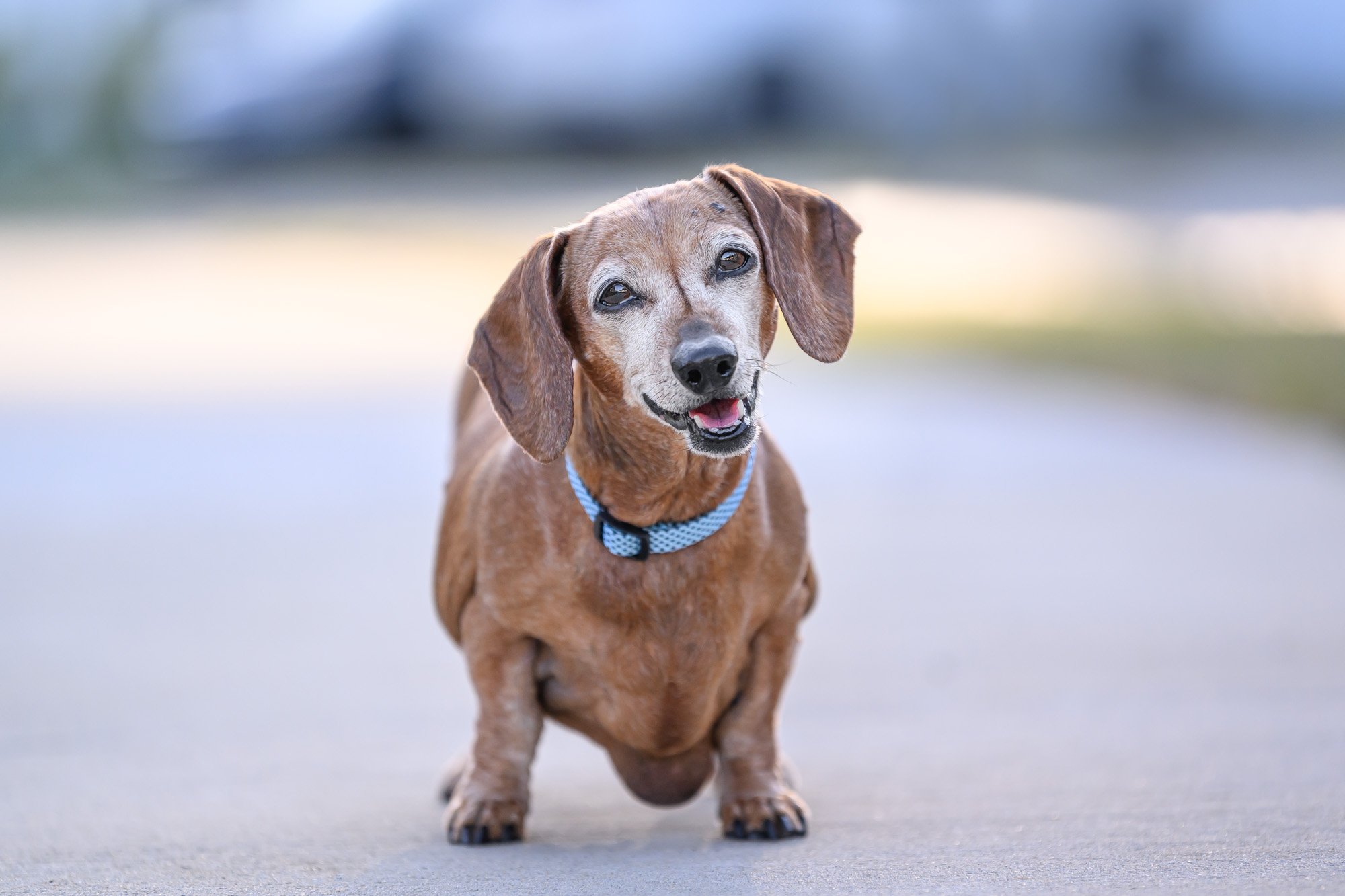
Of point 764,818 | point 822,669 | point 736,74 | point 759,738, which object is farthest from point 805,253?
point 736,74

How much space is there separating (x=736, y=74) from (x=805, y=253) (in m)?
17.4

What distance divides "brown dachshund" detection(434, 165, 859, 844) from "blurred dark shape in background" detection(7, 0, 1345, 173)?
52.8 ft

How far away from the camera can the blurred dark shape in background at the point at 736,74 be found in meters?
19.0

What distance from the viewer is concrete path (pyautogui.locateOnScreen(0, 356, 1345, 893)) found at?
3.38 meters

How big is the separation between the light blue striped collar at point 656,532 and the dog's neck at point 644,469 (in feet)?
0.04

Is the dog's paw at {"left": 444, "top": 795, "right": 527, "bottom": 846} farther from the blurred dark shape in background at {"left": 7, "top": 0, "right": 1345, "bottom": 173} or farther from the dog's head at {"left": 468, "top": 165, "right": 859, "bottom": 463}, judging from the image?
the blurred dark shape in background at {"left": 7, "top": 0, "right": 1345, "bottom": 173}

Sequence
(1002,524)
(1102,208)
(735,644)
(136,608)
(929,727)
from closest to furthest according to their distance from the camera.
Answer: (735,644) < (929,727) < (136,608) < (1002,524) < (1102,208)

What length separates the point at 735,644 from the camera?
3.53 meters

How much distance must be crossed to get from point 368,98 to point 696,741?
1881 centimetres

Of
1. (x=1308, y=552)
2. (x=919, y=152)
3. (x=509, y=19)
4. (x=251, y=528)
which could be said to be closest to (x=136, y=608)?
(x=251, y=528)

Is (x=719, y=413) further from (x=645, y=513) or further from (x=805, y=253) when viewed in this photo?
(x=805, y=253)

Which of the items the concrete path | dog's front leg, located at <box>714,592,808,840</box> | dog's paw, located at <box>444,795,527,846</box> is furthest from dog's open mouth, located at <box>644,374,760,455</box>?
dog's paw, located at <box>444,795,527,846</box>

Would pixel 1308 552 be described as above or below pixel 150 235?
below

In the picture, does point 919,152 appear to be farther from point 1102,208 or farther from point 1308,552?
point 1308,552
